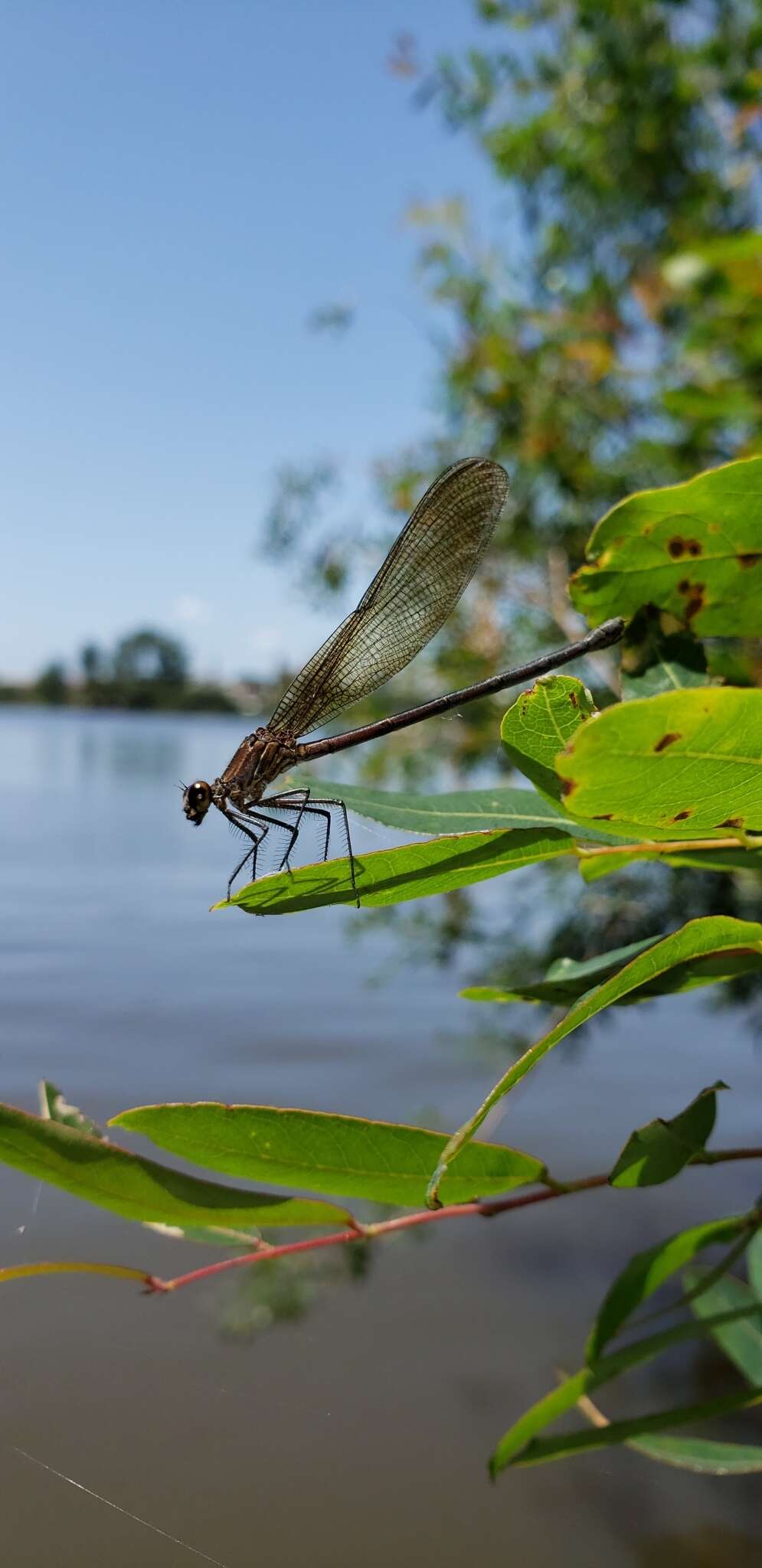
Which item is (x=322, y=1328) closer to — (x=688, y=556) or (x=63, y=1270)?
(x=63, y=1270)

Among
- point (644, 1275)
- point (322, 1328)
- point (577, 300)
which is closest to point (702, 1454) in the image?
point (644, 1275)

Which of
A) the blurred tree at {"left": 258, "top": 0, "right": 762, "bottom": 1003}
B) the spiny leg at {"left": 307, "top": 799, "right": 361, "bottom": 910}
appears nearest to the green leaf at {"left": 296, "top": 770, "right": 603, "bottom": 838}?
the spiny leg at {"left": 307, "top": 799, "right": 361, "bottom": 910}

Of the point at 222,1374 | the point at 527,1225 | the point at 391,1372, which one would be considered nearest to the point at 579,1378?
the point at 222,1374

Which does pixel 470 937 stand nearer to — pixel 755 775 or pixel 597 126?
pixel 597 126

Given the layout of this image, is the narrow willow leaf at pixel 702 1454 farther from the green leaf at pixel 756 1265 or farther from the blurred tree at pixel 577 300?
the blurred tree at pixel 577 300

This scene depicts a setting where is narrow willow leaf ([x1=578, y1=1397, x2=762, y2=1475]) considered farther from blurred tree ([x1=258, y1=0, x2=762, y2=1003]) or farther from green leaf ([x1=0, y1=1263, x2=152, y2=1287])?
blurred tree ([x1=258, y1=0, x2=762, y2=1003])
